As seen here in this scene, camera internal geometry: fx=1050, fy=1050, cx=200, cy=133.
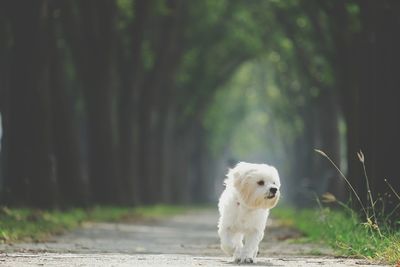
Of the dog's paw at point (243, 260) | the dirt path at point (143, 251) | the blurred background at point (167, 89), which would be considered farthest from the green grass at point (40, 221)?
the dog's paw at point (243, 260)

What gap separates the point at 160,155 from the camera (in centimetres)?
4556

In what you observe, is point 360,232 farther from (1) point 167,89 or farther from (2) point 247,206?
(1) point 167,89

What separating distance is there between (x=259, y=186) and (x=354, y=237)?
2.48 metres

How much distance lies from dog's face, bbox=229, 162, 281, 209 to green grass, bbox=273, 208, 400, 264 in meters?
1.14

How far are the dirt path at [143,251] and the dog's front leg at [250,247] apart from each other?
17 centimetres

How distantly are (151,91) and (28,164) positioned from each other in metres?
18.2

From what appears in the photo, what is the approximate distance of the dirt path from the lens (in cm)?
1083

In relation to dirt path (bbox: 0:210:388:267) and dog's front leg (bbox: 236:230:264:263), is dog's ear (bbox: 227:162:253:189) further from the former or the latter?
dirt path (bbox: 0:210:388:267)

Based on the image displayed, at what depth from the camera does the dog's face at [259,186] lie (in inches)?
434

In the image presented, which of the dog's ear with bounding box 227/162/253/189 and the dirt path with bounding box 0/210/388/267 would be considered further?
the dog's ear with bounding box 227/162/253/189

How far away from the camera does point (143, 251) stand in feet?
45.4

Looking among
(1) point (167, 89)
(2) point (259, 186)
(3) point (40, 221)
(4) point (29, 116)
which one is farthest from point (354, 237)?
(1) point (167, 89)

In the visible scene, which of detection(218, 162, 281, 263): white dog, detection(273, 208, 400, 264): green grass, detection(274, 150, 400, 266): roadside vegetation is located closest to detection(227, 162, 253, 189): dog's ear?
detection(218, 162, 281, 263): white dog

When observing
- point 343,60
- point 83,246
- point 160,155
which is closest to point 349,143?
point 343,60
